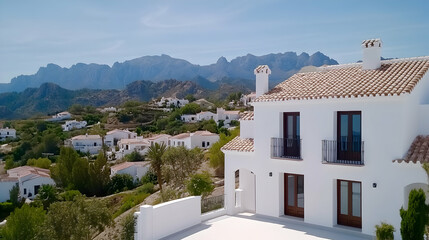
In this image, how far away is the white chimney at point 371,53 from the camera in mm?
15494

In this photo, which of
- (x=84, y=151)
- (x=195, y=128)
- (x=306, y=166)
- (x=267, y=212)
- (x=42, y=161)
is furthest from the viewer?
(x=195, y=128)

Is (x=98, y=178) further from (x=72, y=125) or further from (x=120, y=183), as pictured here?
(x=72, y=125)

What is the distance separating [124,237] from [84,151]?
81.6 metres

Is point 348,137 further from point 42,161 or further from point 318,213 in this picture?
point 42,161

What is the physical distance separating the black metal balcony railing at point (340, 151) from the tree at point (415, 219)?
3.86 metres

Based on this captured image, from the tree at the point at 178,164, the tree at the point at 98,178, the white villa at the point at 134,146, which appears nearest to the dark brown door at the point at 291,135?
the tree at the point at 178,164

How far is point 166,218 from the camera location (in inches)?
527

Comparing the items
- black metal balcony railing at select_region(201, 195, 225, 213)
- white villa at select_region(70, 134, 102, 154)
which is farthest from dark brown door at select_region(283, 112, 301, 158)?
white villa at select_region(70, 134, 102, 154)

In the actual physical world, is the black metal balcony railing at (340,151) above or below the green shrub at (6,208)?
above

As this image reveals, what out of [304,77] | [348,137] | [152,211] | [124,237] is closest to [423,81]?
[348,137]

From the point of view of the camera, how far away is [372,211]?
12.8 metres

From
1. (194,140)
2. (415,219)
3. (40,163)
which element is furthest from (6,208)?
(415,219)

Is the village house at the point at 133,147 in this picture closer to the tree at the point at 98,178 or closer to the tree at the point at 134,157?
the tree at the point at 134,157

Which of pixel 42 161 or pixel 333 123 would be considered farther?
pixel 42 161
